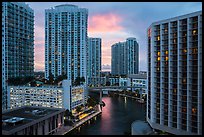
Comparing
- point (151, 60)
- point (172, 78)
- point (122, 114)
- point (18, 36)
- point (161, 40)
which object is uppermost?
point (18, 36)

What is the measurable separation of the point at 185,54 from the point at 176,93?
132 centimetres

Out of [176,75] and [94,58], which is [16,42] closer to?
[176,75]

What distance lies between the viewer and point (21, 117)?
880cm

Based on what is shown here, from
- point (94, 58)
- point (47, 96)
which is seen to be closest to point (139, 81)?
point (94, 58)

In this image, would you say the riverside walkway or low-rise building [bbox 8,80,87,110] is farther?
low-rise building [bbox 8,80,87,110]

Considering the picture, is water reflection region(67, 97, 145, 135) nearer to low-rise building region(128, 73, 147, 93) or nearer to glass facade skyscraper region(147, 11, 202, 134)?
glass facade skyscraper region(147, 11, 202, 134)

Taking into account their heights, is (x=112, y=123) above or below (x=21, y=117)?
below

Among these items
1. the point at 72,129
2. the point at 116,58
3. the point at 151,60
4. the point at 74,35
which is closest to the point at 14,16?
the point at 74,35

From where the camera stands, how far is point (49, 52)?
22.4 m

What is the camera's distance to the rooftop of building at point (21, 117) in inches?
290

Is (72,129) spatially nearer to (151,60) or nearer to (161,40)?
(151,60)

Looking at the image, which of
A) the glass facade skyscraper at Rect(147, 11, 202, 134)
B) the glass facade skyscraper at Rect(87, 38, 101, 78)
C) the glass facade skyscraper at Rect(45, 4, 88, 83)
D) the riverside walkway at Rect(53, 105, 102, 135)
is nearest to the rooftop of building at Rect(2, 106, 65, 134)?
the riverside walkway at Rect(53, 105, 102, 135)

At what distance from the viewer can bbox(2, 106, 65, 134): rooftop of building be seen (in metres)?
7.36

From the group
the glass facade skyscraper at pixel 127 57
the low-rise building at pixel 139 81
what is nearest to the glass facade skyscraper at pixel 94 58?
the glass facade skyscraper at pixel 127 57
